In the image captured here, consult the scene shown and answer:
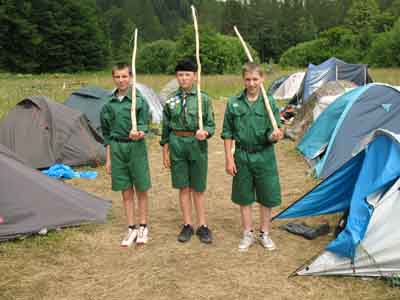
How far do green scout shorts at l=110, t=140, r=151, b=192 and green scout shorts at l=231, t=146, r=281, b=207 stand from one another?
96 cm

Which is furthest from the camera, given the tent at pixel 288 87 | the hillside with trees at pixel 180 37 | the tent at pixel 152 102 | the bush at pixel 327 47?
the bush at pixel 327 47

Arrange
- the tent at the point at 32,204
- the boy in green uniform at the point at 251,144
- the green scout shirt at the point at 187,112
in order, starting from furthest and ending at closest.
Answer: the tent at the point at 32,204 < the green scout shirt at the point at 187,112 < the boy in green uniform at the point at 251,144

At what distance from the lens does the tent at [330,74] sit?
1514 cm

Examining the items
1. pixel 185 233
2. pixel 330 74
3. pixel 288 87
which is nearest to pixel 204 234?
pixel 185 233

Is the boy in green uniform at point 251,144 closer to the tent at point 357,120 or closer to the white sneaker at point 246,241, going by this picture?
the white sneaker at point 246,241

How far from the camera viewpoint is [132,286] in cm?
373

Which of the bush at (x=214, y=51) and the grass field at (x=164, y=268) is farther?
the bush at (x=214, y=51)

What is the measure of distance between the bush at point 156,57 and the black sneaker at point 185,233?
1724 inches

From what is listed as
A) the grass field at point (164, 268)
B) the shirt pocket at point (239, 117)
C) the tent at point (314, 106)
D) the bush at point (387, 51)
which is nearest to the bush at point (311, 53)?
the bush at point (387, 51)

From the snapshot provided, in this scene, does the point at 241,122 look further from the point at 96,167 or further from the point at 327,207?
the point at 96,167

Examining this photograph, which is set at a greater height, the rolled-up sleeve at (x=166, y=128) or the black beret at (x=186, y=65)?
the black beret at (x=186, y=65)

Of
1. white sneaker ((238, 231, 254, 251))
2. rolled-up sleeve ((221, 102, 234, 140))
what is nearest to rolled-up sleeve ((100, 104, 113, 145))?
rolled-up sleeve ((221, 102, 234, 140))

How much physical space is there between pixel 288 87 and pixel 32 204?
16.0 m

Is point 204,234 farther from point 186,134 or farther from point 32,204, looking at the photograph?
point 32,204
